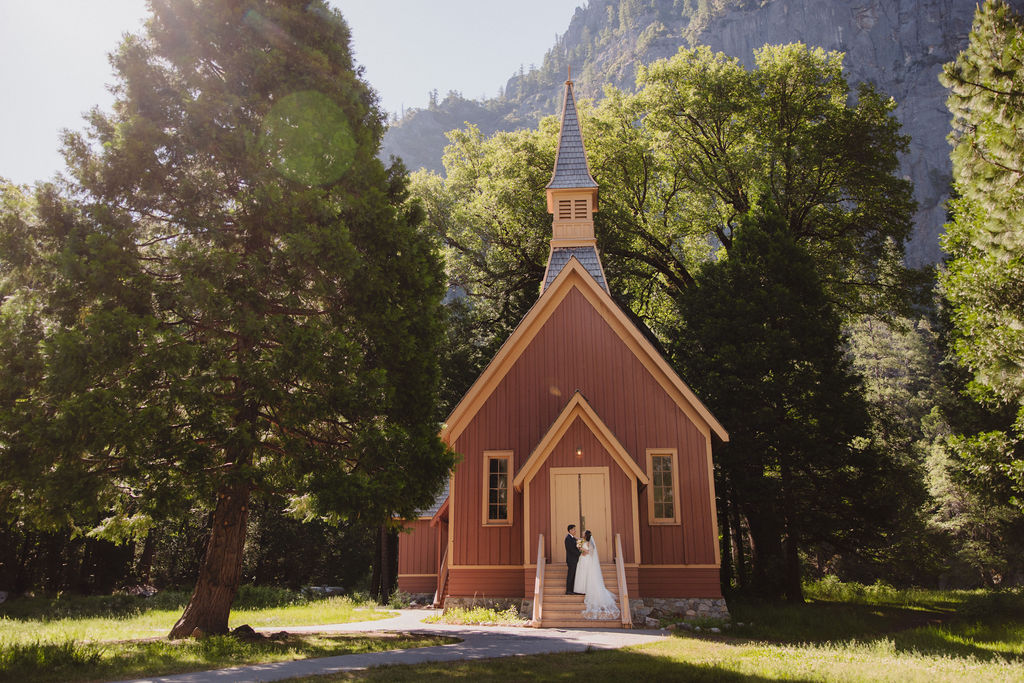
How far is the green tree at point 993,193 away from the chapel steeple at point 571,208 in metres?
9.31

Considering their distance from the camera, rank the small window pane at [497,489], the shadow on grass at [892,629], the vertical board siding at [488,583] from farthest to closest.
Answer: the small window pane at [497,489] → the vertical board siding at [488,583] → the shadow on grass at [892,629]

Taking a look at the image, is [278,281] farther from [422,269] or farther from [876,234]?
[876,234]

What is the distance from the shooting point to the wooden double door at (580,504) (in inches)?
604

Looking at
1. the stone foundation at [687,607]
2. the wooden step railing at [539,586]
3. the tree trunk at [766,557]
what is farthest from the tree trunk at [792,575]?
the wooden step railing at [539,586]

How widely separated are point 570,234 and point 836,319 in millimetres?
8918

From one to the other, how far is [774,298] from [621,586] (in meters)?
10.9

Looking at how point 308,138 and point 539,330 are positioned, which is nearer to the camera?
point 308,138

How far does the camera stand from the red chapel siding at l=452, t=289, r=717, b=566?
16.3 meters

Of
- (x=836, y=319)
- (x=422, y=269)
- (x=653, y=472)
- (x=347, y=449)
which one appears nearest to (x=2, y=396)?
(x=347, y=449)

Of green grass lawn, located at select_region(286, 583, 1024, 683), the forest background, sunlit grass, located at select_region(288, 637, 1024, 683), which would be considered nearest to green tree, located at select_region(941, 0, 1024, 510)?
the forest background

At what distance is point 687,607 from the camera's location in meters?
15.6

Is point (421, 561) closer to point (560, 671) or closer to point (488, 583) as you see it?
point (488, 583)

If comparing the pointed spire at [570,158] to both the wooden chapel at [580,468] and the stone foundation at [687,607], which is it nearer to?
the wooden chapel at [580,468]

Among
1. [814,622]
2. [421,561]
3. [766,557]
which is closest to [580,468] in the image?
[814,622]
